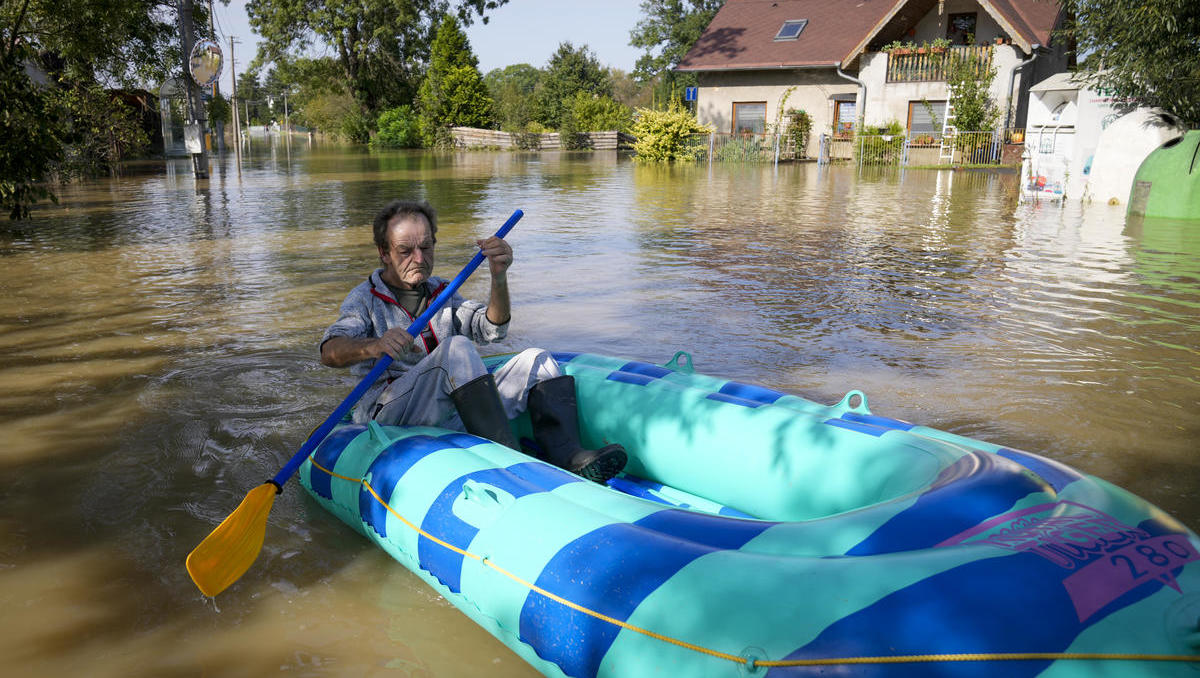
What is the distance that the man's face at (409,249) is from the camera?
3.26 m

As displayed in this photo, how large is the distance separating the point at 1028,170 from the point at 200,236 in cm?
1221

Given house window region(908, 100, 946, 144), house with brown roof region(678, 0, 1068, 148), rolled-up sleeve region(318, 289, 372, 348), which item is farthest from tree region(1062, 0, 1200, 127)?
rolled-up sleeve region(318, 289, 372, 348)

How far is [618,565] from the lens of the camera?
2.06 m

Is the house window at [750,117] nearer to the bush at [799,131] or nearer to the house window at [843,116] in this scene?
the bush at [799,131]

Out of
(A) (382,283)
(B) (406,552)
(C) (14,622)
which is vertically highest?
(A) (382,283)

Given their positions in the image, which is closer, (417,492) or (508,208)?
(417,492)

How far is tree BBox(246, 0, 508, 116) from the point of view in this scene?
3756 centimetres

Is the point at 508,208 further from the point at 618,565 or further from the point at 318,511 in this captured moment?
the point at 618,565

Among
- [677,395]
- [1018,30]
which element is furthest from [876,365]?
[1018,30]

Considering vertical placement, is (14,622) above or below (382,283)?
below

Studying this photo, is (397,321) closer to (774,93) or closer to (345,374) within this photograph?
(345,374)

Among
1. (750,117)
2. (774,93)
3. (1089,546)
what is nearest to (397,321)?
(1089,546)

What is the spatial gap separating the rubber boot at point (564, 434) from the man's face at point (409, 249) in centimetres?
63

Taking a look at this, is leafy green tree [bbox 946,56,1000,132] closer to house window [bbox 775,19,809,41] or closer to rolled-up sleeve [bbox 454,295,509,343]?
house window [bbox 775,19,809,41]
